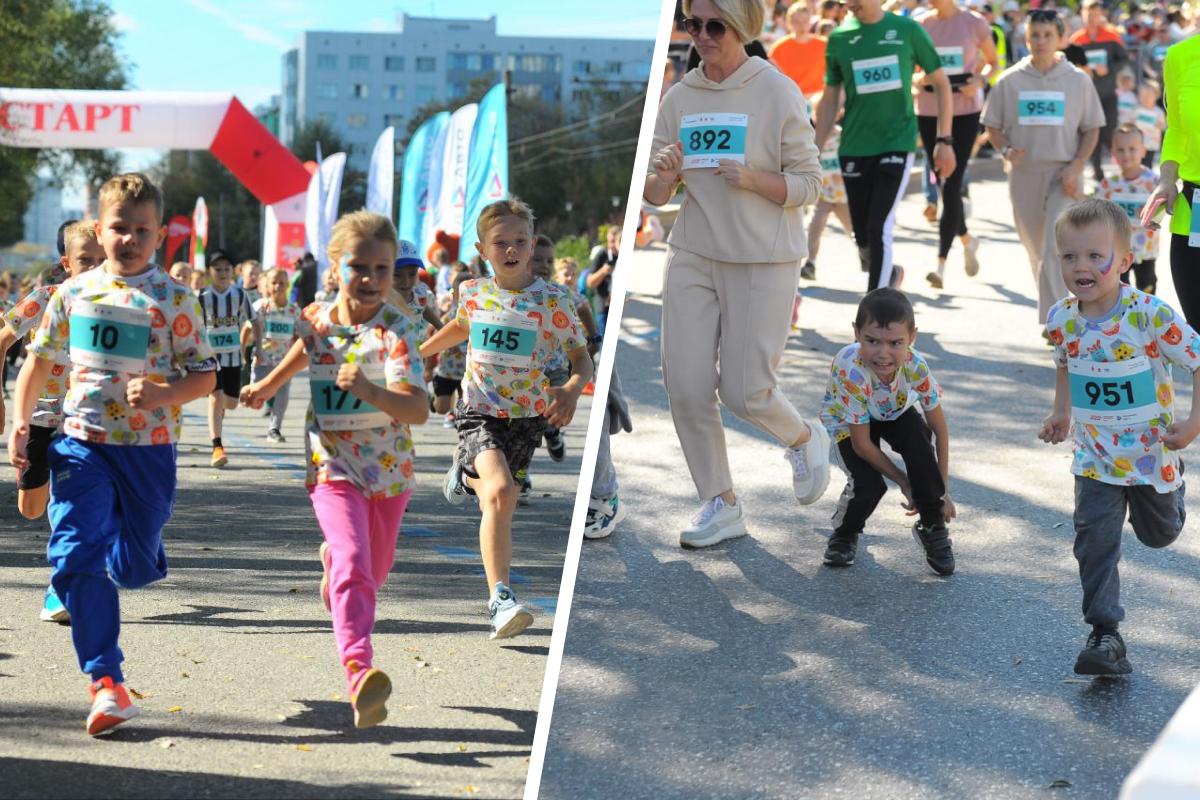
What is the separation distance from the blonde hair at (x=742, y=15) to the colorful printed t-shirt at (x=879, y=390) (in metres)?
1.27

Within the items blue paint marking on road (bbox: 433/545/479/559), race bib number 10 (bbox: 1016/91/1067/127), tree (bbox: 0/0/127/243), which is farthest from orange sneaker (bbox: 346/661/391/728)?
tree (bbox: 0/0/127/243)

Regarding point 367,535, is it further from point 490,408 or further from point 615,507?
point 615,507

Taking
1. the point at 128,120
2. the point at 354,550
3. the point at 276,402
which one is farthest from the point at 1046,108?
the point at 128,120

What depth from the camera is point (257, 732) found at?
5.16 meters

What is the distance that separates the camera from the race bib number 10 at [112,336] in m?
5.36

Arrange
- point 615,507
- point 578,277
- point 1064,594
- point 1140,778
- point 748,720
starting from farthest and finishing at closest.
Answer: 1. point 578,277
2. point 615,507
3. point 1064,594
4. point 748,720
5. point 1140,778

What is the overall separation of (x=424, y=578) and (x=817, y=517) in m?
1.81

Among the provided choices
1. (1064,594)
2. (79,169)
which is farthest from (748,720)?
(79,169)

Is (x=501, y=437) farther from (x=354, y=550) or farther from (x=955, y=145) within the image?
(x=955, y=145)

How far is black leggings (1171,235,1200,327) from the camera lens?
7367mm

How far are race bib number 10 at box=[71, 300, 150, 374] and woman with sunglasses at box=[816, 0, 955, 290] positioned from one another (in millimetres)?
5814

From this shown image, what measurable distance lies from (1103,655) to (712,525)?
2.16 meters

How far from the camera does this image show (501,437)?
6.75m

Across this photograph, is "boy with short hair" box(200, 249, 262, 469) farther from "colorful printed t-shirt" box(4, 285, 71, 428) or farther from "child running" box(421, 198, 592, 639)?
"child running" box(421, 198, 592, 639)
